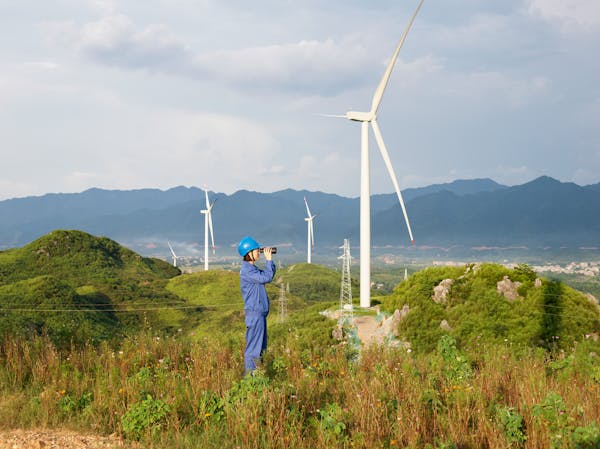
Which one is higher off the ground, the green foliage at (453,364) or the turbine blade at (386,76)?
the turbine blade at (386,76)

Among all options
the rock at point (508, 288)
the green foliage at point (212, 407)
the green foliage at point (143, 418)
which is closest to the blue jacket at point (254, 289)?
the green foliage at point (212, 407)

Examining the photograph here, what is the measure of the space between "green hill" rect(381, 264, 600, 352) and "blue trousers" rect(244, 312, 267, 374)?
14.5 m

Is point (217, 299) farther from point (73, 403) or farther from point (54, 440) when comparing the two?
point (54, 440)

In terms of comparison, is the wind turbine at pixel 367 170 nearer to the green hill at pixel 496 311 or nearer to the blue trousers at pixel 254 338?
the green hill at pixel 496 311

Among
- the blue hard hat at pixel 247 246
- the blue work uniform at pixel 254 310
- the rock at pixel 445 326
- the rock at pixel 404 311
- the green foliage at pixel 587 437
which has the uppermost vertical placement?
the blue hard hat at pixel 247 246

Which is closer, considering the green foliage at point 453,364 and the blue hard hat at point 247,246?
the green foliage at point 453,364

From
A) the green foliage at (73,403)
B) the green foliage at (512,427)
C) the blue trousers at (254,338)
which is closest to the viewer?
the green foliage at (512,427)

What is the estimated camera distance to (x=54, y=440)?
8.66m

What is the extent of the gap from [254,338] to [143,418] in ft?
12.9

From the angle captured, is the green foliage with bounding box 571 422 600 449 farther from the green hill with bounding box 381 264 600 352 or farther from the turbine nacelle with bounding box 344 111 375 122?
the turbine nacelle with bounding box 344 111 375 122

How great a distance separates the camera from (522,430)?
8469 mm

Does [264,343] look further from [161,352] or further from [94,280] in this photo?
[94,280]

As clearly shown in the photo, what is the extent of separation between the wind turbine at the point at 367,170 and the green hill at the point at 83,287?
31.8 metres

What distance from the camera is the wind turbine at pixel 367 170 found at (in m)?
41.9
